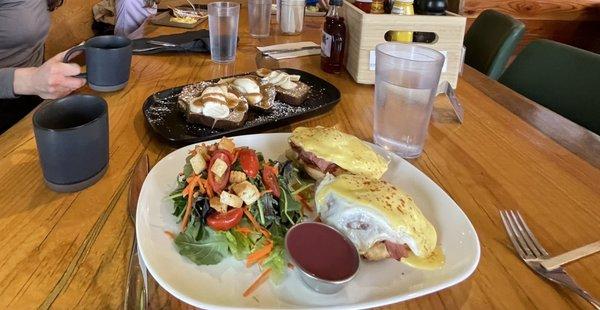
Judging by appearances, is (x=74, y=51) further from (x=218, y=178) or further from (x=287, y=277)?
(x=287, y=277)

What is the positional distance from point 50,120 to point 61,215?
181 mm

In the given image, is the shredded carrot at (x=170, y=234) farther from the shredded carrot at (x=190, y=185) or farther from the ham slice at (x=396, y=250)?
the ham slice at (x=396, y=250)

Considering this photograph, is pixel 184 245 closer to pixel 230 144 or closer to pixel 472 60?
pixel 230 144

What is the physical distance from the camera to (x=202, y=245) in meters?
0.65

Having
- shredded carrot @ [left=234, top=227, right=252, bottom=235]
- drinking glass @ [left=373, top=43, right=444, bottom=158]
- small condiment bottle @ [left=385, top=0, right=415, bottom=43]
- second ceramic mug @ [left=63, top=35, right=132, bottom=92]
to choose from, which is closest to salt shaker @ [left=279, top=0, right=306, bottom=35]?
small condiment bottle @ [left=385, top=0, right=415, bottom=43]

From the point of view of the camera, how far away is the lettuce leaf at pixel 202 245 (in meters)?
0.63

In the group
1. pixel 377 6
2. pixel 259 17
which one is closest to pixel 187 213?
pixel 377 6

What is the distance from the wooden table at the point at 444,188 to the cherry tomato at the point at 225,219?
0.13 m

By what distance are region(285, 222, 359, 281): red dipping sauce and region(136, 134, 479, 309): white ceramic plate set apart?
29 millimetres

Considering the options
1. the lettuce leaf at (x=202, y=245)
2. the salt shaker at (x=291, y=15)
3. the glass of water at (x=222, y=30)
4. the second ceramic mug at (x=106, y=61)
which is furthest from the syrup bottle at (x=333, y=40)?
the lettuce leaf at (x=202, y=245)

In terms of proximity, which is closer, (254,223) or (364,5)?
(254,223)

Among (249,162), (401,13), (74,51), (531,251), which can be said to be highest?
(401,13)

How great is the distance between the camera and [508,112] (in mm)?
1256

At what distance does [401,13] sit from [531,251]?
85cm
